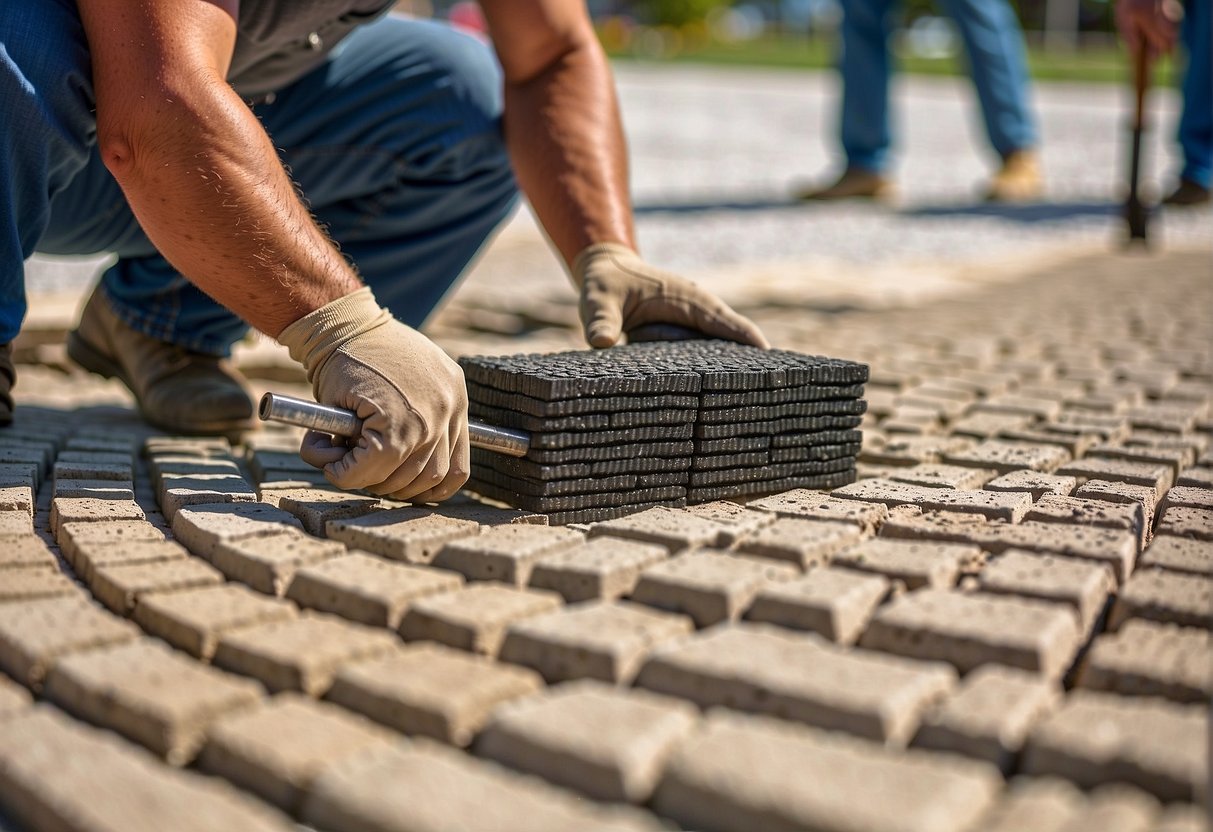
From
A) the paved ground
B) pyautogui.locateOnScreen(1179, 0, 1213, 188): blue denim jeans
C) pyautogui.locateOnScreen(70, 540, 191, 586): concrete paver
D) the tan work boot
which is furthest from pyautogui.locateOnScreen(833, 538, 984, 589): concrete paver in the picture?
the tan work boot

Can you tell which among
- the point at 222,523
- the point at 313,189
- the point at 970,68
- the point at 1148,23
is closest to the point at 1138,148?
the point at 1148,23

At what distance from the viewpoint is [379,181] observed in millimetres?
3330

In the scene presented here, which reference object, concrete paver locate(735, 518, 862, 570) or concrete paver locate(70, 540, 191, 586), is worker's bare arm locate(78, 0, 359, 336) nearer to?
concrete paver locate(70, 540, 191, 586)

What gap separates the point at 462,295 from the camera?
524 cm

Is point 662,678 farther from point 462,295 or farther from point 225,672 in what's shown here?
point 462,295

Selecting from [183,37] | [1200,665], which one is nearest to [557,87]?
[183,37]

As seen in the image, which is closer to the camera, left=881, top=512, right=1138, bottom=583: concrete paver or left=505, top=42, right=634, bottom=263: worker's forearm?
left=881, top=512, right=1138, bottom=583: concrete paver

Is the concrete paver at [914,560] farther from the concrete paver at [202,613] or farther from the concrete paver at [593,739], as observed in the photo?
the concrete paver at [202,613]

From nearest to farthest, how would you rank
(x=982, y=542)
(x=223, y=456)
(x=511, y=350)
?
(x=982, y=542), (x=223, y=456), (x=511, y=350)

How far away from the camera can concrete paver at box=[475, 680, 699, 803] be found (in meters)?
1.37

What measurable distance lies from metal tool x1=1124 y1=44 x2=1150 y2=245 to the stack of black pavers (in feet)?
14.5

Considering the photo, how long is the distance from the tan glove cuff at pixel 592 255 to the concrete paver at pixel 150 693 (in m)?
1.48

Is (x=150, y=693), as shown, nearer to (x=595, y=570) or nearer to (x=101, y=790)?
(x=101, y=790)

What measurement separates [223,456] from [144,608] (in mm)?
1045
